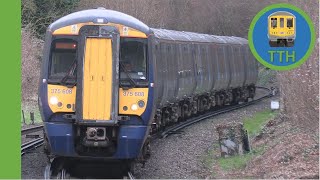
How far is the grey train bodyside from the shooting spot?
57.4 ft

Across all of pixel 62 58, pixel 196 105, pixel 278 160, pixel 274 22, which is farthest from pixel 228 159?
pixel 196 105

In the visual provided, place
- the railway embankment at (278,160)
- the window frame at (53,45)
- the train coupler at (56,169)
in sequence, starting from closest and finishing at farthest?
1. the railway embankment at (278,160)
2. the train coupler at (56,169)
3. the window frame at (53,45)

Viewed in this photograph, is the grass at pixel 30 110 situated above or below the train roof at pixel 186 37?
below

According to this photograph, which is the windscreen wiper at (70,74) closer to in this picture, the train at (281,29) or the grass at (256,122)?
the train at (281,29)

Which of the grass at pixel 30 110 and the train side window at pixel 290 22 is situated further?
the grass at pixel 30 110

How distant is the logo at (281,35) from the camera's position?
26.7ft

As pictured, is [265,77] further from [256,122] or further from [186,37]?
[186,37]

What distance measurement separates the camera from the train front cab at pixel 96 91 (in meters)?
12.4

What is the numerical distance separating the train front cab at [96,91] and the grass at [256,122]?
7480mm

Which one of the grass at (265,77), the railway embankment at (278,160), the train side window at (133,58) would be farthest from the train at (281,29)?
the grass at (265,77)

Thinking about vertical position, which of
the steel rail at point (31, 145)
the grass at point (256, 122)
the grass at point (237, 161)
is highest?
the steel rail at point (31, 145)

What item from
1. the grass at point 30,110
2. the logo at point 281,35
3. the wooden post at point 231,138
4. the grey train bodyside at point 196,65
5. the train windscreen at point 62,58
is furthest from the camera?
the grass at point 30,110

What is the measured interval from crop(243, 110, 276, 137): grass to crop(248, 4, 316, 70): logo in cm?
1141

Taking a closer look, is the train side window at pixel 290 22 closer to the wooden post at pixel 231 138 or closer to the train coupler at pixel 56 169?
the train coupler at pixel 56 169
